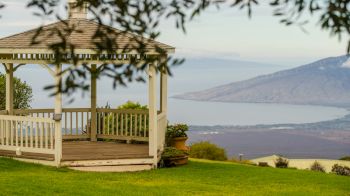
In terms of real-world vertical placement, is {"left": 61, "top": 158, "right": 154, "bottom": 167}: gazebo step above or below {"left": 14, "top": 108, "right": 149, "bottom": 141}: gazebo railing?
below

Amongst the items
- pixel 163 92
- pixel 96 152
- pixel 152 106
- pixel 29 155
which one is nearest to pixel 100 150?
pixel 96 152

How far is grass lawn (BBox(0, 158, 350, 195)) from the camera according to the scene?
12.4 metres

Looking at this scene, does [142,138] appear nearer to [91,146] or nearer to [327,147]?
[91,146]

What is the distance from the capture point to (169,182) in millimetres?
14195

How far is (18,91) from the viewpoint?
26.9 meters

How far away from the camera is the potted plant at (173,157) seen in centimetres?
1670

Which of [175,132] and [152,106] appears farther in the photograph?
[175,132]

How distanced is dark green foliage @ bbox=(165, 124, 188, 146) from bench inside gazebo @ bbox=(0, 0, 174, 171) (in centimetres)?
64

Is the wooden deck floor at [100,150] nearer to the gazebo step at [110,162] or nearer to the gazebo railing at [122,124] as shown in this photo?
the gazebo step at [110,162]

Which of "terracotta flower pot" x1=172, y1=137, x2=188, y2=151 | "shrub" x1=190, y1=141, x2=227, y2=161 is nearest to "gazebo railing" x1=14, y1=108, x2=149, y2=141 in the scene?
"terracotta flower pot" x1=172, y1=137, x2=188, y2=151

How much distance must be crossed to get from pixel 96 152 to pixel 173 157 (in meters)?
2.03

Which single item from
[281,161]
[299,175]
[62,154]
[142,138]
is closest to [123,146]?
[142,138]

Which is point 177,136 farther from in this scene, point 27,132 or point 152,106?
point 27,132

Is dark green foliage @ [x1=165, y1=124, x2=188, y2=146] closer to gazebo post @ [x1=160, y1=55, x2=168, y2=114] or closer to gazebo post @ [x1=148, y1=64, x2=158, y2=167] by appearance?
gazebo post @ [x1=160, y1=55, x2=168, y2=114]
